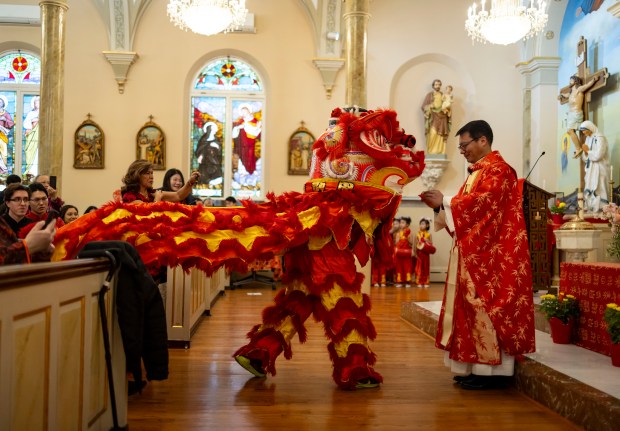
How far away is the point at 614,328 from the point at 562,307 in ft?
2.72

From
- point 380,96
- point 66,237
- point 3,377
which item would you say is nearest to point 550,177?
point 380,96

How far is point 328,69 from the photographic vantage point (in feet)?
42.2

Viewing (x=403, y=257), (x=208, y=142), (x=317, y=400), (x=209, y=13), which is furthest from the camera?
(x=208, y=142)

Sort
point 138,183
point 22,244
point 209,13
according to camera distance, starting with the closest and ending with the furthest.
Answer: point 22,244 < point 138,183 < point 209,13

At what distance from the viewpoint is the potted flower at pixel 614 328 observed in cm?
401

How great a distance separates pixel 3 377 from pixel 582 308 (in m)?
4.18

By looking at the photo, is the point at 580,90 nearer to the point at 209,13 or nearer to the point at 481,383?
the point at 209,13

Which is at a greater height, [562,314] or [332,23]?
[332,23]

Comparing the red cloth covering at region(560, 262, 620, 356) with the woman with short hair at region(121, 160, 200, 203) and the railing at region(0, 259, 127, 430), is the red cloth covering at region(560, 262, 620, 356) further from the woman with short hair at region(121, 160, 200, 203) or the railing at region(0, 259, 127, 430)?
the railing at region(0, 259, 127, 430)

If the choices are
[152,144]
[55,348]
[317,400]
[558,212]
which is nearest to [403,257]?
[558,212]

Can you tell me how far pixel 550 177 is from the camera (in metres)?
12.5

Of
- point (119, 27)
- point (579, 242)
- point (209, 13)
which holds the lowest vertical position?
point (579, 242)

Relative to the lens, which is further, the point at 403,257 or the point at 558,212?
the point at 403,257

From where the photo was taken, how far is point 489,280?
4.09 m
